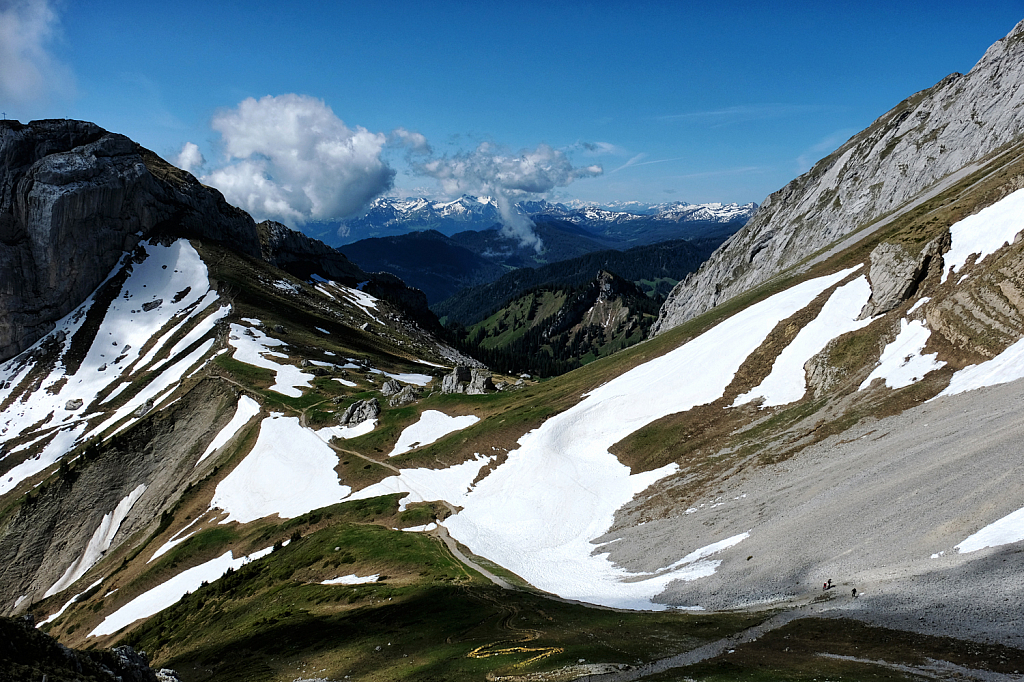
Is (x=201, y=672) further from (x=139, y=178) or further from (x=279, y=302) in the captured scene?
(x=139, y=178)

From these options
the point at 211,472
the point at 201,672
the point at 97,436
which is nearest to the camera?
the point at 201,672

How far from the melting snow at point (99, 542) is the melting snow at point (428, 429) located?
4074 centimetres

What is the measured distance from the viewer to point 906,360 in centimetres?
4731

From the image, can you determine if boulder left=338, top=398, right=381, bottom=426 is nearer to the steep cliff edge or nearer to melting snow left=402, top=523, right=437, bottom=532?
melting snow left=402, top=523, right=437, bottom=532

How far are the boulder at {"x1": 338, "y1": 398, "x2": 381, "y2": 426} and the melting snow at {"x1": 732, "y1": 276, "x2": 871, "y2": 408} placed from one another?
2032 inches

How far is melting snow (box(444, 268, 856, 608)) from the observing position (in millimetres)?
40750

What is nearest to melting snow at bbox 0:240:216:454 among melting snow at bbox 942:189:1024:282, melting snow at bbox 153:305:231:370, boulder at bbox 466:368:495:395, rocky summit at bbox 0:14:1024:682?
rocky summit at bbox 0:14:1024:682

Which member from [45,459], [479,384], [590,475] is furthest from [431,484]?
[45,459]

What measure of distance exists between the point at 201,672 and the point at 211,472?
5315 centimetres

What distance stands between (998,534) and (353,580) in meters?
38.9

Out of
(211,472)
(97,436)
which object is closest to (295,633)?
(211,472)

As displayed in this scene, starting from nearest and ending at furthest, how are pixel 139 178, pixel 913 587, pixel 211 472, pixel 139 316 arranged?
pixel 913 587, pixel 211 472, pixel 139 316, pixel 139 178

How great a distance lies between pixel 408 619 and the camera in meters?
33.0

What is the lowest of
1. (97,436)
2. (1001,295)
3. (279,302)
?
(1001,295)
